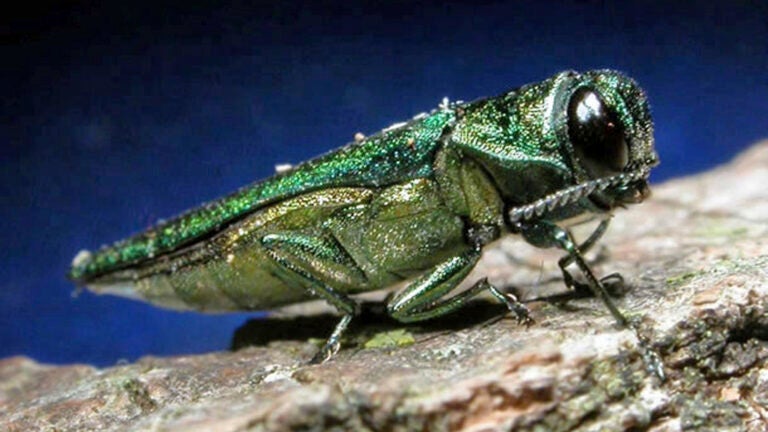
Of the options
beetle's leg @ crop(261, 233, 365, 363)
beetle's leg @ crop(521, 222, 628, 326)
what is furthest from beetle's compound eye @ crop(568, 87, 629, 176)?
beetle's leg @ crop(261, 233, 365, 363)

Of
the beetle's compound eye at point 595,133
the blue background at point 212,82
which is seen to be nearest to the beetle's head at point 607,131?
the beetle's compound eye at point 595,133

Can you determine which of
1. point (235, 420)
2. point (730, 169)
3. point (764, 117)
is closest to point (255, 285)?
point (235, 420)

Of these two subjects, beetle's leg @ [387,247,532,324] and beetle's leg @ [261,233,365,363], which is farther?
beetle's leg @ [261,233,365,363]

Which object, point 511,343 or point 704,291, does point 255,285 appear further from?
point 704,291

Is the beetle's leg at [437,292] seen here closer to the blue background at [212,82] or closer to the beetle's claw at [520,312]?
the beetle's claw at [520,312]

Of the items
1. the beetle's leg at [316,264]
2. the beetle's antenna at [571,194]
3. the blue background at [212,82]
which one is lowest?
the beetle's antenna at [571,194]

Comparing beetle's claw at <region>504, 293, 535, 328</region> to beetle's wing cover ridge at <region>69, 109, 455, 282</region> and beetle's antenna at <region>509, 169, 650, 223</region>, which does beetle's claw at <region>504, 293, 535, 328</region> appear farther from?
beetle's wing cover ridge at <region>69, 109, 455, 282</region>
